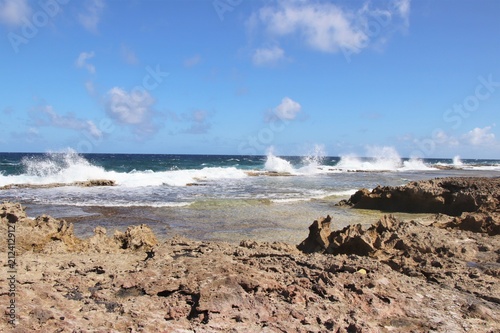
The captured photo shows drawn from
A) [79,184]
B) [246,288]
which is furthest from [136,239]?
[79,184]

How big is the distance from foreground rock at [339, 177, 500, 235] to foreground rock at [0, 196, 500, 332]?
6202mm

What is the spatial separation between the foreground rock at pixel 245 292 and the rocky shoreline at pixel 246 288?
0.04 feet

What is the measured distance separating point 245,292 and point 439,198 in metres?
12.5

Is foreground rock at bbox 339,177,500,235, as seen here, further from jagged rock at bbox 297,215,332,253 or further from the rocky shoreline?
the rocky shoreline

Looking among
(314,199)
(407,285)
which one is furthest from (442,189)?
(407,285)

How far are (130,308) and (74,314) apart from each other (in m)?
0.47

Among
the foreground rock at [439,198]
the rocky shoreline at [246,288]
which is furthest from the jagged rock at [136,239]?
the foreground rock at [439,198]

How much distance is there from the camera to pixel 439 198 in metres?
14.1

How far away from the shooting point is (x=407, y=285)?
424cm

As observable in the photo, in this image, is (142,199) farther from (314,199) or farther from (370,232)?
(370,232)

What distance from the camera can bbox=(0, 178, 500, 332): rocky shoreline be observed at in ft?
10.9

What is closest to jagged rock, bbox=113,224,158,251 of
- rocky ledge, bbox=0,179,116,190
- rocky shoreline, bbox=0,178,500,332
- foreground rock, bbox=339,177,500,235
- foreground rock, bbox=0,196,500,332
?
rocky shoreline, bbox=0,178,500,332

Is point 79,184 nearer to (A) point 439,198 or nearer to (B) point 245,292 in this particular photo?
(A) point 439,198

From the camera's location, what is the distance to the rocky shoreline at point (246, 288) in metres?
3.34
